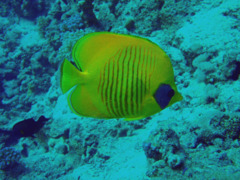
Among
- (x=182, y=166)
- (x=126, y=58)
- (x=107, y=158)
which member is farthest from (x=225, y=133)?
(x=126, y=58)

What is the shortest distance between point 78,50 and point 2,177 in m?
5.02

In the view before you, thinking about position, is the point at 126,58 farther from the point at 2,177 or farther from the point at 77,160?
the point at 2,177

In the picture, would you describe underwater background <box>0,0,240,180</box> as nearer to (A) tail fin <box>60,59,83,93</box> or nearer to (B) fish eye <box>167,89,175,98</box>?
(B) fish eye <box>167,89,175,98</box>

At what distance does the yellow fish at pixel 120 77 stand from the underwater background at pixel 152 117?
4.25ft

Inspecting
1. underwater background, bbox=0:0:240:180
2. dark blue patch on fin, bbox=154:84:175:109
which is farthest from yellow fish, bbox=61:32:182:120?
underwater background, bbox=0:0:240:180

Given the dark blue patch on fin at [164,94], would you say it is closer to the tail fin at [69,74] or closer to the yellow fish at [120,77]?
the yellow fish at [120,77]

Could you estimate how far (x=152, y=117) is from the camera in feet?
11.4

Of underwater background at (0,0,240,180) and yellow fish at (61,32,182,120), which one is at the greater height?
yellow fish at (61,32,182,120)

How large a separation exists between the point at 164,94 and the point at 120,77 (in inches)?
10.0

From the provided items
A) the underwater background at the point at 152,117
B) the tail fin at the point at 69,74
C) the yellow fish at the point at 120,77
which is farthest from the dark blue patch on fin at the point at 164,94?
the underwater background at the point at 152,117

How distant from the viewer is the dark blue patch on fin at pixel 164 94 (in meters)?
0.97

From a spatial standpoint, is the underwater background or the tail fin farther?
the underwater background

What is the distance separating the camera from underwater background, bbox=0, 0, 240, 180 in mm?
2428

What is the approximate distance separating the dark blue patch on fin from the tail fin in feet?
1.46
